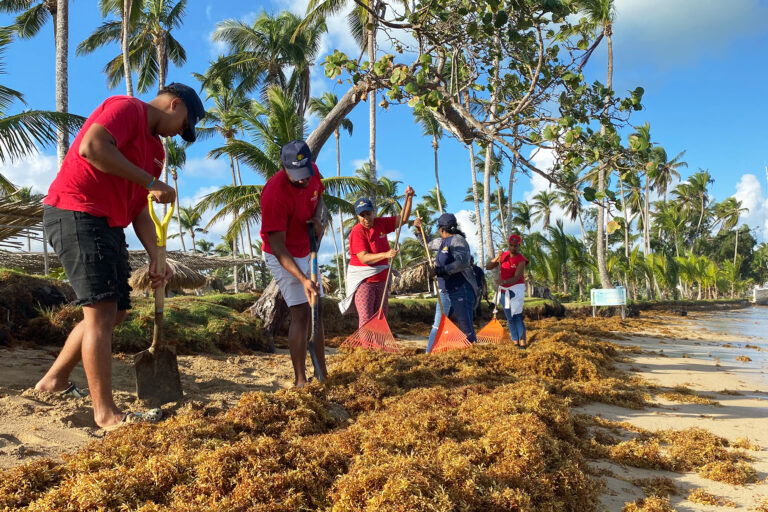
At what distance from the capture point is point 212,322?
594 centimetres

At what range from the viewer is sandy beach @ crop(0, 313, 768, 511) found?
2266 millimetres

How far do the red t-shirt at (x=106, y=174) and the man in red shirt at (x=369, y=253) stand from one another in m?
2.77

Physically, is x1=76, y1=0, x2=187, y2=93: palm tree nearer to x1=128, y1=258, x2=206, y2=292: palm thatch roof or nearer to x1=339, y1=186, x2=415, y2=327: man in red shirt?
x1=128, y1=258, x2=206, y2=292: palm thatch roof

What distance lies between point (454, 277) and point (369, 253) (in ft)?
4.15

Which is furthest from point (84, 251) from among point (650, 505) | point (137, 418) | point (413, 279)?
point (413, 279)

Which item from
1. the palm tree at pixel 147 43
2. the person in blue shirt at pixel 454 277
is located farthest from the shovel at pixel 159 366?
the palm tree at pixel 147 43

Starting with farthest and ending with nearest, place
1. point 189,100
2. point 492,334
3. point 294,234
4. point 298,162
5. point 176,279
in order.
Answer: point 176,279 → point 492,334 → point 294,234 → point 298,162 → point 189,100

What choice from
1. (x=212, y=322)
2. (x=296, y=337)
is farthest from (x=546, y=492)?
(x=212, y=322)

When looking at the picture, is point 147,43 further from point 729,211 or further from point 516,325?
point 729,211

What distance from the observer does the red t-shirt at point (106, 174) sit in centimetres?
248

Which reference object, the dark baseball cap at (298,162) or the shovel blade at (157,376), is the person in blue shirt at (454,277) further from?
the shovel blade at (157,376)

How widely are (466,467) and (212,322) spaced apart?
15.8ft

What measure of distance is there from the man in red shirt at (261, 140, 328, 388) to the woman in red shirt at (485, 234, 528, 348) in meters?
3.59

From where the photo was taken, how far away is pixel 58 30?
1272 centimetres
